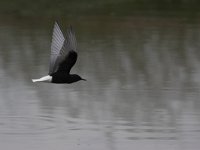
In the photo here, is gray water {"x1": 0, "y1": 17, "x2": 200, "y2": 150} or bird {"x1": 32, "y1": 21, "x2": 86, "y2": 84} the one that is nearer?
bird {"x1": 32, "y1": 21, "x2": 86, "y2": 84}

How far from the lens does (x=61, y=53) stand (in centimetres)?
807

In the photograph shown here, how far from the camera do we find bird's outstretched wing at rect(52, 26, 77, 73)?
25.8ft

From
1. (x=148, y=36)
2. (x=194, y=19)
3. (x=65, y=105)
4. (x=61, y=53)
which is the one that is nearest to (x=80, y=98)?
(x=65, y=105)

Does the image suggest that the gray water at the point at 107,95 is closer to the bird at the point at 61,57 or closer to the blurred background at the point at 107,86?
the blurred background at the point at 107,86

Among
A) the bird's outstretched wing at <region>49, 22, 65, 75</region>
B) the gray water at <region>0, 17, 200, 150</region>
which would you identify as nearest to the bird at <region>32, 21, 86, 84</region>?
the bird's outstretched wing at <region>49, 22, 65, 75</region>

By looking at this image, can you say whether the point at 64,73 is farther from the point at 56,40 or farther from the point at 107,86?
the point at 107,86

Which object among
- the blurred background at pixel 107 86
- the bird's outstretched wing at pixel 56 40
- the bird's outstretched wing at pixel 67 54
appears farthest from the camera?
the blurred background at pixel 107 86

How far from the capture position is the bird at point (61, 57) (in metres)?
7.95

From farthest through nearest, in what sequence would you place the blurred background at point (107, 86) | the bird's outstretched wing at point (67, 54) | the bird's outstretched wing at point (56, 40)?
1. the blurred background at point (107, 86)
2. the bird's outstretched wing at point (56, 40)
3. the bird's outstretched wing at point (67, 54)

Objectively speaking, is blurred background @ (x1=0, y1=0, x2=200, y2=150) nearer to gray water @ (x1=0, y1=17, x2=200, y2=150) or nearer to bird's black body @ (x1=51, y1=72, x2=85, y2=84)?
gray water @ (x1=0, y1=17, x2=200, y2=150)

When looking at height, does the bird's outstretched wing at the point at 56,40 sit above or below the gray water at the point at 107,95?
above

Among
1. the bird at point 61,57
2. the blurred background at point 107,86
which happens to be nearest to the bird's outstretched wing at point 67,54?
the bird at point 61,57

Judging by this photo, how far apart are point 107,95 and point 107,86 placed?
1.98 ft

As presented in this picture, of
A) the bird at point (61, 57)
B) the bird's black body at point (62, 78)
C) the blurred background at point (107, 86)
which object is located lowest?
the blurred background at point (107, 86)
